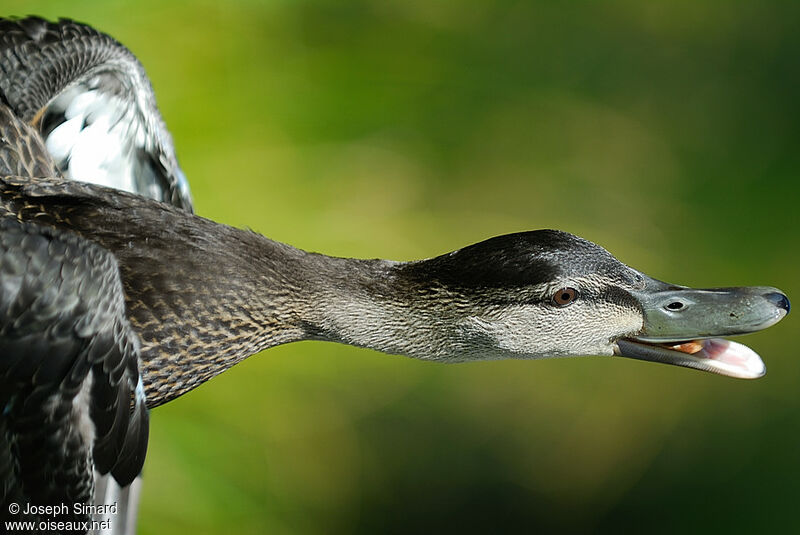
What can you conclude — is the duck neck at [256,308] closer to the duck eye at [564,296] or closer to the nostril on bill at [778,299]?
the duck eye at [564,296]

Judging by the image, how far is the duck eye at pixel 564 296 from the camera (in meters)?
1.67

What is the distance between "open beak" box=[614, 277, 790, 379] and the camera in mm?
1657

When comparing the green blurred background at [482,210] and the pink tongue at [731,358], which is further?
the green blurred background at [482,210]

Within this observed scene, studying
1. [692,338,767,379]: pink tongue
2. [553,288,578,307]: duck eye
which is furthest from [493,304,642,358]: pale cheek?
[692,338,767,379]: pink tongue

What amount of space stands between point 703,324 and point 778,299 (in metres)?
0.14

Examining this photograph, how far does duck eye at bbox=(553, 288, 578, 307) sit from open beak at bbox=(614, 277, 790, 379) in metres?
0.13

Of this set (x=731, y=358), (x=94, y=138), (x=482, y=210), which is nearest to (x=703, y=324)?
(x=731, y=358)

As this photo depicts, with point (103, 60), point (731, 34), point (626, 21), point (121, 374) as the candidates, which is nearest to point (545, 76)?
point (626, 21)

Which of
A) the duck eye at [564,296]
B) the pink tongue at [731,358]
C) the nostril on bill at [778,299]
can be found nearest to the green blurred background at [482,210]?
the pink tongue at [731,358]

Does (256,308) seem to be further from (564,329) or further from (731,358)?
(731,358)

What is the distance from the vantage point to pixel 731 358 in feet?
5.66

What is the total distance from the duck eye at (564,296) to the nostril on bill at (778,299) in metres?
0.35

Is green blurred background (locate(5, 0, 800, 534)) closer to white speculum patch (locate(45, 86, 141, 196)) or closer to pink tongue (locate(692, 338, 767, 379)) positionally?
white speculum patch (locate(45, 86, 141, 196))

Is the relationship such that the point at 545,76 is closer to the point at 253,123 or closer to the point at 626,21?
the point at 626,21
